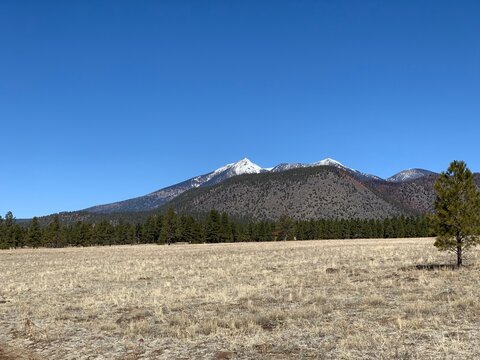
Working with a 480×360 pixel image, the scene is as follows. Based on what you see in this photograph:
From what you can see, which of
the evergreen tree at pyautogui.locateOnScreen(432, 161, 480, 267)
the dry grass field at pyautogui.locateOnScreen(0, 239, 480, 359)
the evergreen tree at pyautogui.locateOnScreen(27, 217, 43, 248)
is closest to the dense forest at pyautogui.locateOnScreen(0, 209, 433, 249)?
the evergreen tree at pyautogui.locateOnScreen(27, 217, 43, 248)

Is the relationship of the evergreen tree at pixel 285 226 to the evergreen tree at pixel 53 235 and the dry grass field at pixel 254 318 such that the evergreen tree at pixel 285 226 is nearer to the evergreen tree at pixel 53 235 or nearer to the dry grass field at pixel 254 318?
the evergreen tree at pixel 53 235

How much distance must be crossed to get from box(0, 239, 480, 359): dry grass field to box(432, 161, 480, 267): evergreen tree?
1.87m

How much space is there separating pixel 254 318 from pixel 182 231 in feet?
339

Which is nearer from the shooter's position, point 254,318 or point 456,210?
point 254,318

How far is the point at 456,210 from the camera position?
27.5m

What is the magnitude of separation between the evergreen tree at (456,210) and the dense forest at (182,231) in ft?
259

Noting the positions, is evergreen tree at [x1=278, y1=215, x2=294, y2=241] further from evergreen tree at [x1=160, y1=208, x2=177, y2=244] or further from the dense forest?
evergreen tree at [x1=160, y1=208, x2=177, y2=244]

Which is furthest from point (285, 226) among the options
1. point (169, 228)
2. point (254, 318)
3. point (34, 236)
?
point (254, 318)

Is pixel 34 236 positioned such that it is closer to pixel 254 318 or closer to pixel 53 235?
pixel 53 235

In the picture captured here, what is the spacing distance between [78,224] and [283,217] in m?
58.7

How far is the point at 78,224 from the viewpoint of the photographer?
121 meters

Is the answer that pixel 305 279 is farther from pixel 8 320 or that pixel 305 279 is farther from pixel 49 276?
pixel 49 276

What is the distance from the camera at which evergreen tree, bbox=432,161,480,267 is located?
89.5ft

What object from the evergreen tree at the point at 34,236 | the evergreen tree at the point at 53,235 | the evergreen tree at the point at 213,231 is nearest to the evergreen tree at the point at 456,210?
the evergreen tree at the point at 213,231
